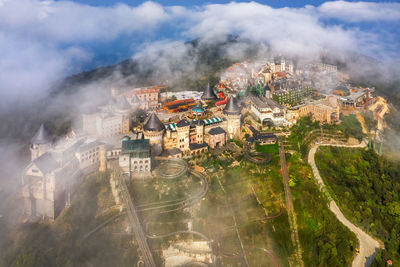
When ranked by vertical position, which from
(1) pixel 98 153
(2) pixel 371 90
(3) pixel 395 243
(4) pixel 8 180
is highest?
(2) pixel 371 90

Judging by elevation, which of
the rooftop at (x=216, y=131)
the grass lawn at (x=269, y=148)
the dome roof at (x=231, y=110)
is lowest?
Result: the grass lawn at (x=269, y=148)

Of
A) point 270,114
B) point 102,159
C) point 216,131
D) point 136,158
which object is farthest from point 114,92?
point 270,114

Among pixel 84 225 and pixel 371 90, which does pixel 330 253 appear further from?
pixel 371 90

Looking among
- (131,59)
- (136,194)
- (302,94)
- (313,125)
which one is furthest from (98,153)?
(131,59)

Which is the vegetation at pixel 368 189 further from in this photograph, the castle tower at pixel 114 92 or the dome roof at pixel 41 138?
the castle tower at pixel 114 92

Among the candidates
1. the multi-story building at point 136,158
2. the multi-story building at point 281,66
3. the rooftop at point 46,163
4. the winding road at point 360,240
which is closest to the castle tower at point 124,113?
the multi-story building at point 136,158

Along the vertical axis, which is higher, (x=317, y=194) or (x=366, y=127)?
(x=366, y=127)

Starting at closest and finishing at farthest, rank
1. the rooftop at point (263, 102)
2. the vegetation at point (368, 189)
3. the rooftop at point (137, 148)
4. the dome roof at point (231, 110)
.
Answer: the vegetation at point (368, 189) → the rooftop at point (137, 148) → the dome roof at point (231, 110) → the rooftop at point (263, 102)
